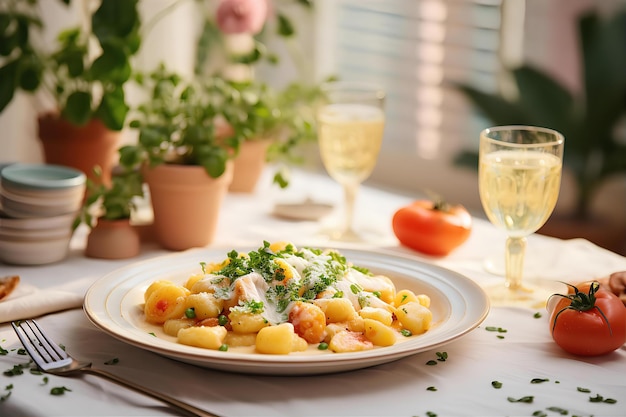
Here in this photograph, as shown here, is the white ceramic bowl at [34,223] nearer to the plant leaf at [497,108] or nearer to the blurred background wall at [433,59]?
the blurred background wall at [433,59]

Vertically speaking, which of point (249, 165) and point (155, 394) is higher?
point (249, 165)

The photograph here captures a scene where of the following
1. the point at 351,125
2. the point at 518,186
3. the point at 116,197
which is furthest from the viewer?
the point at 351,125

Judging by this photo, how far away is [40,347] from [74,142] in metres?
0.90

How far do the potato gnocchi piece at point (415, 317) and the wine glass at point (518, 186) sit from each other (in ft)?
1.05

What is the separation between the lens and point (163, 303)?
4.71 ft

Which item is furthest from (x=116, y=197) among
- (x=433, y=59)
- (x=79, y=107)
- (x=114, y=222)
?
(x=433, y=59)

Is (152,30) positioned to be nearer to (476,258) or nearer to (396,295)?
(476,258)

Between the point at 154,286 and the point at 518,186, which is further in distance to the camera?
the point at 518,186

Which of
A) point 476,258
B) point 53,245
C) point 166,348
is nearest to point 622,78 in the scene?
point 476,258

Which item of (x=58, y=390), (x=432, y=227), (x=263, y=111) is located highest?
(x=263, y=111)

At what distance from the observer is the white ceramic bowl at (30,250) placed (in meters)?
1.84

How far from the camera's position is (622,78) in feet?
13.0

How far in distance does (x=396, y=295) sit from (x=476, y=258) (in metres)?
0.49

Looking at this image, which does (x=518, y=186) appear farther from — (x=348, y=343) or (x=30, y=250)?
(x=30, y=250)
